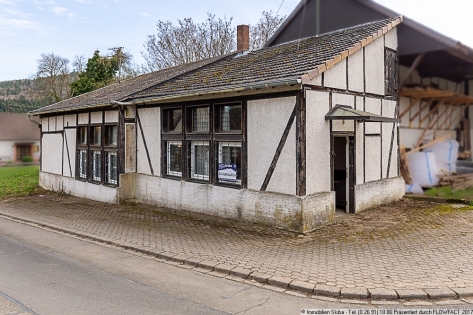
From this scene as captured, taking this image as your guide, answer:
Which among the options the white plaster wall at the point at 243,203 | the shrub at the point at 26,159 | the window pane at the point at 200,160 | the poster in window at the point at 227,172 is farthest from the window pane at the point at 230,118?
the shrub at the point at 26,159

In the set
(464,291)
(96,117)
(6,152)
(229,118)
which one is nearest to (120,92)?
(96,117)

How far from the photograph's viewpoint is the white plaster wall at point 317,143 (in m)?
8.55

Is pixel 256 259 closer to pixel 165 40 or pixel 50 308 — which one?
pixel 50 308

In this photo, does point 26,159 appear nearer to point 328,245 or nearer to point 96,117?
point 96,117

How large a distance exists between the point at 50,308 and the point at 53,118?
14.0m

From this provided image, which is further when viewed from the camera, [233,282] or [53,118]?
[53,118]

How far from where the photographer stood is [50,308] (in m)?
4.62

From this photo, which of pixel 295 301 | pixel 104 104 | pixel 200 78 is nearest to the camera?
pixel 295 301

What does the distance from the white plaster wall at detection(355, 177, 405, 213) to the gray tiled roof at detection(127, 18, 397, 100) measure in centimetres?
371

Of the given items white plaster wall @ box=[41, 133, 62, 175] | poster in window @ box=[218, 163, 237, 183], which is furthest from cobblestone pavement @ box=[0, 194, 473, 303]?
white plaster wall @ box=[41, 133, 62, 175]

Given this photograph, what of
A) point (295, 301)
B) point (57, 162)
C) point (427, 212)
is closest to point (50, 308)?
point (295, 301)

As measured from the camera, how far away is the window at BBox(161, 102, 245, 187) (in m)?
9.78

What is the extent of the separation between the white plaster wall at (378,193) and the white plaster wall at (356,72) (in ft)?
8.82

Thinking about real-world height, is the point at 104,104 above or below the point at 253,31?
below
